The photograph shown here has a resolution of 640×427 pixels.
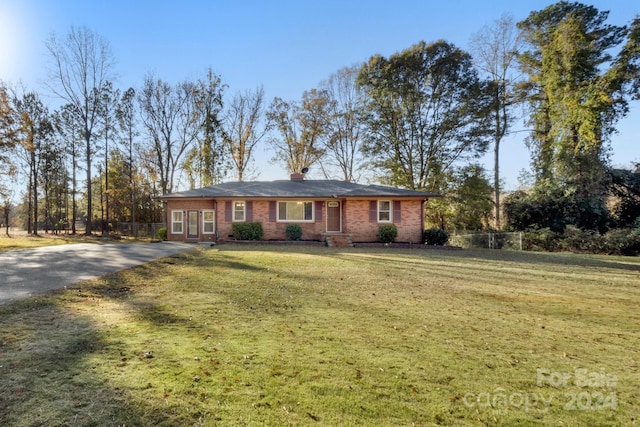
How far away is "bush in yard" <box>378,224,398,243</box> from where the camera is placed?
17516 millimetres

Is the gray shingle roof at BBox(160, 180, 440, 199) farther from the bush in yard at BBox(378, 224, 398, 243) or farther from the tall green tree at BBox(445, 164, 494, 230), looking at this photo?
the tall green tree at BBox(445, 164, 494, 230)

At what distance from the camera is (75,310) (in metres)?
4.64

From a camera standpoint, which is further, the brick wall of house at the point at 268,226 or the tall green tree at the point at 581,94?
the tall green tree at the point at 581,94

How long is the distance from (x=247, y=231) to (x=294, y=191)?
12.7 feet

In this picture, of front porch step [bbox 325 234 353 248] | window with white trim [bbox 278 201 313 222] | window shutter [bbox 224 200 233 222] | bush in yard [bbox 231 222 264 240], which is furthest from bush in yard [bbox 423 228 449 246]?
window shutter [bbox 224 200 233 222]

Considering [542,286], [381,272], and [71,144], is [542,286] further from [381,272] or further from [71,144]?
[71,144]

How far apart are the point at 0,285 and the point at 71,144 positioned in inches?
1097

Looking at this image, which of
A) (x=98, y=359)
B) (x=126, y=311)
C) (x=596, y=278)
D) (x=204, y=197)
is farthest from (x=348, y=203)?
(x=98, y=359)

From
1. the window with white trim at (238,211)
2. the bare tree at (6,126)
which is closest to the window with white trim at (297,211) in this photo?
the window with white trim at (238,211)

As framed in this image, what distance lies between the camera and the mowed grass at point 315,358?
2.30 meters

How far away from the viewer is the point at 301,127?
29.1 metres

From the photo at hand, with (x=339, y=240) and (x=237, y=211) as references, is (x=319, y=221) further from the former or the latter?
(x=237, y=211)

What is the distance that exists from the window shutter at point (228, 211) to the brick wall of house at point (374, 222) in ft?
23.2

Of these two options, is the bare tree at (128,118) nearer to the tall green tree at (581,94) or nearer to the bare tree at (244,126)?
→ the bare tree at (244,126)
